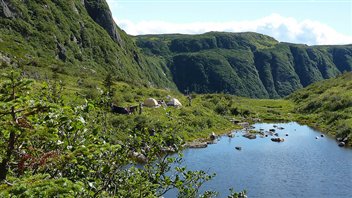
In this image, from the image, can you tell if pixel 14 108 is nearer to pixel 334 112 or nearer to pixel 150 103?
pixel 150 103

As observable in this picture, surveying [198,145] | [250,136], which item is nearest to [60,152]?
[198,145]

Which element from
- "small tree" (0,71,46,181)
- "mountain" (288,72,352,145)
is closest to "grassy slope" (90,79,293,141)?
"mountain" (288,72,352,145)

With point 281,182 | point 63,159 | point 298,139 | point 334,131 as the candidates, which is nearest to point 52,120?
point 63,159

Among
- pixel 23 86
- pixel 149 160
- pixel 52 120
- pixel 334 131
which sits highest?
pixel 23 86

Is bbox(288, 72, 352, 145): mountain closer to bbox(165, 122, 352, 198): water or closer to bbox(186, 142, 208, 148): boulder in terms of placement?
bbox(165, 122, 352, 198): water

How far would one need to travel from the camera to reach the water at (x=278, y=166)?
59594 millimetres

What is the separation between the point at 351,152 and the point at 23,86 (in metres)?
91.8

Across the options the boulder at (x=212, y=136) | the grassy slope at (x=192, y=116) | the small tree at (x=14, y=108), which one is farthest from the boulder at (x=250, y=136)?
the small tree at (x=14, y=108)

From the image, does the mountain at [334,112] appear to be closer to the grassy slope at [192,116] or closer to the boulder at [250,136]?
the grassy slope at [192,116]

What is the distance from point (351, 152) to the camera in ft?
292

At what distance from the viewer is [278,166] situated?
75562 mm

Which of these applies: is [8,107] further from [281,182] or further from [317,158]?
[317,158]

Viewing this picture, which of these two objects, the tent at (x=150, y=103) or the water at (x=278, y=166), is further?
the tent at (x=150, y=103)

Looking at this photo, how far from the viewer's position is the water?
59.6 m
